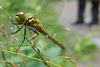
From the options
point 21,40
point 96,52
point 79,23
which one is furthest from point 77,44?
point 21,40

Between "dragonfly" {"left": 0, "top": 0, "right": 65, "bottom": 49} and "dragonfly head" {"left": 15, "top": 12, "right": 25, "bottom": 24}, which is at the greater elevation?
"dragonfly head" {"left": 15, "top": 12, "right": 25, "bottom": 24}

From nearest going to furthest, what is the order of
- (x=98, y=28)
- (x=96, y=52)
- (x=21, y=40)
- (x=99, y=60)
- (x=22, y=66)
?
1. (x=21, y=40)
2. (x=22, y=66)
3. (x=99, y=60)
4. (x=96, y=52)
5. (x=98, y=28)

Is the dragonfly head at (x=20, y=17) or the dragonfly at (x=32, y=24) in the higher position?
the dragonfly head at (x=20, y=17)

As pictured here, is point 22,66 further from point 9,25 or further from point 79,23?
point 79,23

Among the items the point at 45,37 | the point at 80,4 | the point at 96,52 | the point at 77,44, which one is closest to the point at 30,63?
the point at 45,37

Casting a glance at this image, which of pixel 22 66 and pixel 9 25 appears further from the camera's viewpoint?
pixel 22 66

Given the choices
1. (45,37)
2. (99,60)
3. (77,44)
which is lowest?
(99,60)

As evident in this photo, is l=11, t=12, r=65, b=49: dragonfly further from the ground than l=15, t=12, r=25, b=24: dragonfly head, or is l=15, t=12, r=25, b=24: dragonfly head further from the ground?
l=15, t=12, r=25, b=24: dragonfly head

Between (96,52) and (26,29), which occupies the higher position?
(26,29)

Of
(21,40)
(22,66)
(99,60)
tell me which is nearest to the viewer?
(21,40)

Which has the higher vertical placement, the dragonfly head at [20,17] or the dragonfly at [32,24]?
the dragonfly head at [20,17]
